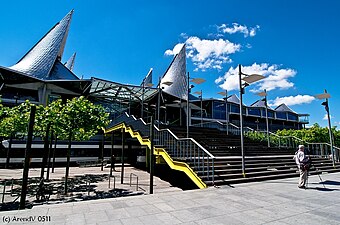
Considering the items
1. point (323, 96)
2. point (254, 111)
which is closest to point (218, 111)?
point (254, 111)

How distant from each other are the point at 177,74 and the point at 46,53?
88.6 ft

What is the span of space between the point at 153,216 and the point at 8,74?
36.2 m

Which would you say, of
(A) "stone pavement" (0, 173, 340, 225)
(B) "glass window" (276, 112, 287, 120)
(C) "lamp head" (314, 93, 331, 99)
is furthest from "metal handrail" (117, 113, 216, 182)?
(B) "glass window" (276, 112, 287, 120)

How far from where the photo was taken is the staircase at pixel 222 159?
26.0ft

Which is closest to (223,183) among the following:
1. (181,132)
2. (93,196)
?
(93,196)

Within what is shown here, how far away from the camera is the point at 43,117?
9273mm

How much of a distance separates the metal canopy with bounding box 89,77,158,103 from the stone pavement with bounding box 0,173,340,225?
2389cm

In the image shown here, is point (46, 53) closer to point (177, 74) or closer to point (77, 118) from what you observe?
point (177, 74)

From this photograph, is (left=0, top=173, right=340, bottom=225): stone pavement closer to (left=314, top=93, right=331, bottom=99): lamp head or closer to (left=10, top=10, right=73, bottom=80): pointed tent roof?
(left=314, top=93, right=331, bottom=99): lamp head

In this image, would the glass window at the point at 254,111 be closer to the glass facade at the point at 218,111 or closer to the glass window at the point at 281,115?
the glass window at the point at 281,115

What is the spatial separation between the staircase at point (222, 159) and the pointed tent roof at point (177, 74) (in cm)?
3042

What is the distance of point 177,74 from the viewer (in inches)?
1838

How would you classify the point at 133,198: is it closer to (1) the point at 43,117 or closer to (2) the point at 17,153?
(1) the point at 43,117

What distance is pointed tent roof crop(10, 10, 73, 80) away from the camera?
34.8 meters
